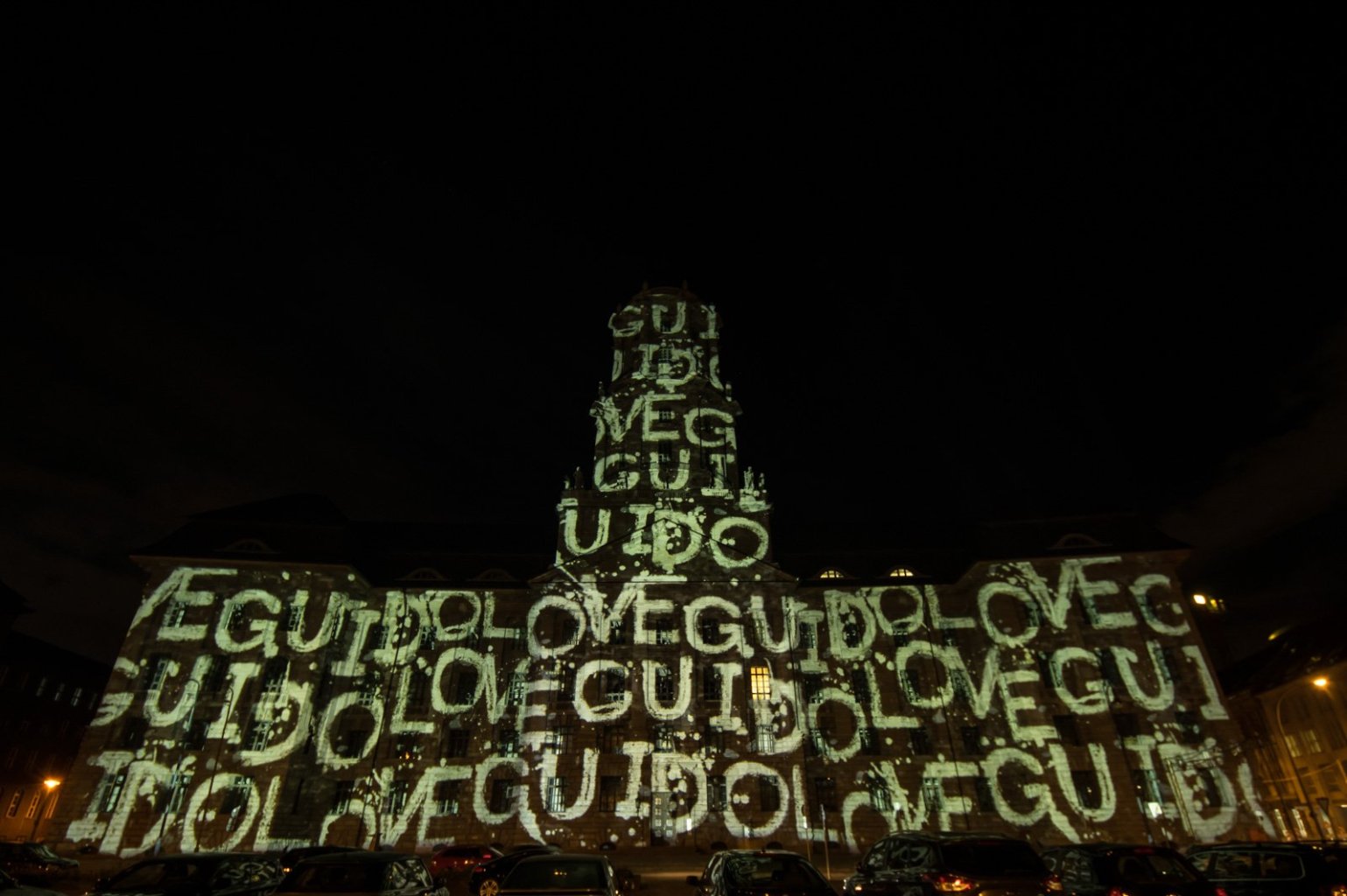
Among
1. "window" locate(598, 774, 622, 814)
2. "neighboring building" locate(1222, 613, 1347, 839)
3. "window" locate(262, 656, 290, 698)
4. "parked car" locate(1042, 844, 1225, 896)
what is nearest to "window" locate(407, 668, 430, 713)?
"window" locate(262, 656, 290, 698)

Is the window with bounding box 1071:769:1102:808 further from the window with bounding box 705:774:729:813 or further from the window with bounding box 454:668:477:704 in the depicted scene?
the window with bounding box 454:668:477:704

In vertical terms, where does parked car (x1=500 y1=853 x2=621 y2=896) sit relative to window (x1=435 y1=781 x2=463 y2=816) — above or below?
below

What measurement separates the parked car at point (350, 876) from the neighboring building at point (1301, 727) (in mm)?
46206

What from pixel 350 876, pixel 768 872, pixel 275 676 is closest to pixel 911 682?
pixel 768 872

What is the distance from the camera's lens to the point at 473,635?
3950 centimetres

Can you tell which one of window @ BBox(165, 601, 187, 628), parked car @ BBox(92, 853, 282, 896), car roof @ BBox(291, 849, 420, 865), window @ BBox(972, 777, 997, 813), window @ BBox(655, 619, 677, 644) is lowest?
parked car @ BBox(92, 853, 282, 896)

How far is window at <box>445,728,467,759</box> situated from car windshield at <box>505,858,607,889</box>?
91.2 feet

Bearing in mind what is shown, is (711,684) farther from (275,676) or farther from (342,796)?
(275,676)

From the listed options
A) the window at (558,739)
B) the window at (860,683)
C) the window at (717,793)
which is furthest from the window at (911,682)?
the window at (558,739)

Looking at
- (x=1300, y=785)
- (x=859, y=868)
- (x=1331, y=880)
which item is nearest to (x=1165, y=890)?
(x=1331, y=880)

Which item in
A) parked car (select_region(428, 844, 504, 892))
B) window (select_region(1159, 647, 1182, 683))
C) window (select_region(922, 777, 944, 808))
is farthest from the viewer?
window (select_region(1159, 647, 1182, 683))

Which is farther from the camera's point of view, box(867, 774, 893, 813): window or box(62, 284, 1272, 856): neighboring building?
box(867, 774, 893, 813): window

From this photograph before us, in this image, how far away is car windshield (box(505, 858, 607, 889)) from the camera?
35.7 ft

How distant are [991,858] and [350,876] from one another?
10.8 metres
